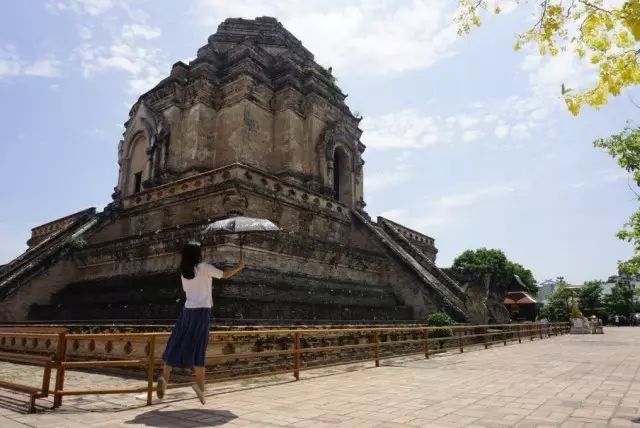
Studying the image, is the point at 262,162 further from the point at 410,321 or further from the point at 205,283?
the point at 205,283

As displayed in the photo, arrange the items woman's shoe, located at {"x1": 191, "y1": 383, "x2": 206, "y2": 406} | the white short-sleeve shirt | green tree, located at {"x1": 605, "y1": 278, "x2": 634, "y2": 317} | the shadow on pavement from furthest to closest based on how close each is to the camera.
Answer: green tree, located at {"x1": 605, "y1": 278, "x2": 634, "y2": 317} → the white short-sleeve shirt → woman's shoe, located at {"x1": 191, "y1": 383, "x2": 206, "y2": 406} → the shadow on pavement

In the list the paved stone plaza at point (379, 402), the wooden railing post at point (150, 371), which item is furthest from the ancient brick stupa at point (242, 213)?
the wooden railing post at point (150, 371)

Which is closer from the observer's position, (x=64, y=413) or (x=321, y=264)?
(x=64, y=413)

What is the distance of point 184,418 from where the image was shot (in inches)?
181

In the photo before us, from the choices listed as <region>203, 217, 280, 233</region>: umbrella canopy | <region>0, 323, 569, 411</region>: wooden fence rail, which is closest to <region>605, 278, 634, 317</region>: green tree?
<region>0, 323, 569, 411</region>: wooden fence rail

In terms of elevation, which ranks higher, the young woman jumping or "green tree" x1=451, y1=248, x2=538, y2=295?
"green tree" x1=451, y1=248, x2=538, y2=295

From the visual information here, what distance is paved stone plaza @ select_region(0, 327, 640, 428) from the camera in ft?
14.5

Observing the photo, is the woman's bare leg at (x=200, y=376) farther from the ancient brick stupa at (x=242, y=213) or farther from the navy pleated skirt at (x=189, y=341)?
the ancient brick stupa at (x=242, y=213)

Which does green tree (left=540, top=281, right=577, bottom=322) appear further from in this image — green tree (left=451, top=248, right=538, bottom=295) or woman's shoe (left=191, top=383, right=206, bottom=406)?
woman's shoe (left=191, top=383, right=206, bottom=406)

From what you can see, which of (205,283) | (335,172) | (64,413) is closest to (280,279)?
(205,283)

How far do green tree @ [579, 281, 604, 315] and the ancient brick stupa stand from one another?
4358cm

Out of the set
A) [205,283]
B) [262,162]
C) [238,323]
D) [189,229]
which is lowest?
[238,323]

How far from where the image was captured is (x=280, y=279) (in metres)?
12.3

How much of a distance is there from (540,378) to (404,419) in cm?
409
